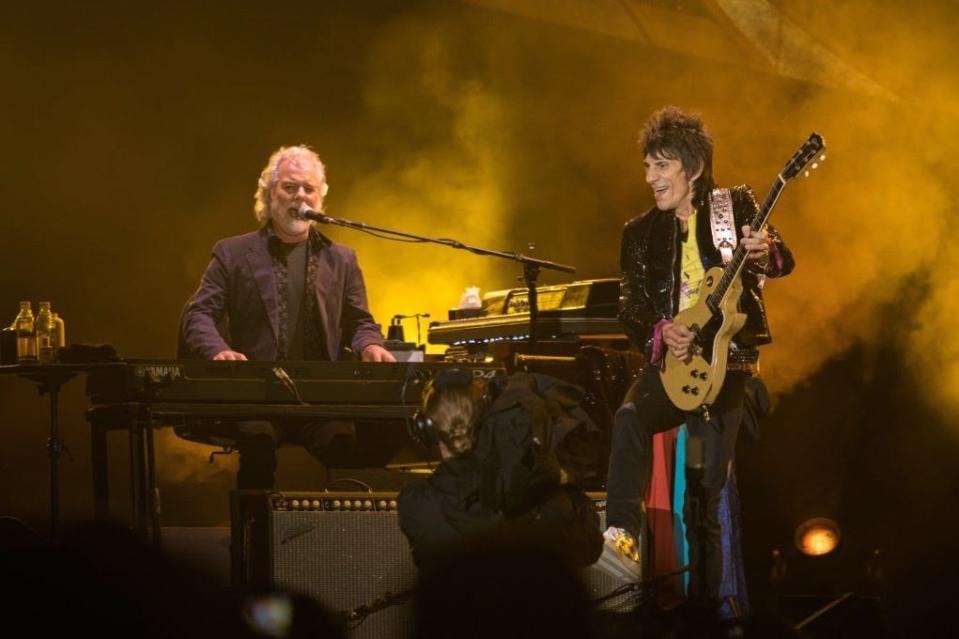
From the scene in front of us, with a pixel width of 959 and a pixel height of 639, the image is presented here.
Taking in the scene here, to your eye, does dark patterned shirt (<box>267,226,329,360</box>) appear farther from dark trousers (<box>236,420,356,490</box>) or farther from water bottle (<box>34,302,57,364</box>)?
water bottle (<box>34,302,57,364</box>)

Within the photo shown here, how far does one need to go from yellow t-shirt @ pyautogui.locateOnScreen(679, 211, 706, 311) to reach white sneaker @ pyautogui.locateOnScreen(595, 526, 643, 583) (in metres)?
0.99

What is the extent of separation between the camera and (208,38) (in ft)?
29.2

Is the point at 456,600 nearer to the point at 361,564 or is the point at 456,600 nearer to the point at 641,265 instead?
the point at 361,564

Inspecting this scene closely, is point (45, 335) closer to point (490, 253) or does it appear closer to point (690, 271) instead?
point (490, 253)

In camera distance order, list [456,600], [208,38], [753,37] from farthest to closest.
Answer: [208,38] < [753,37] < [456,600]

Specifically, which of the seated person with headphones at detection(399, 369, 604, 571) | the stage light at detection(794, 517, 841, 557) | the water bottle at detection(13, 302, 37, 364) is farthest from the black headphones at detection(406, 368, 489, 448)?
the water bottle at detection(13, 302, 37, 364)

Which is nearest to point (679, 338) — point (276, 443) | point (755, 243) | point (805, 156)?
point (755, 243)

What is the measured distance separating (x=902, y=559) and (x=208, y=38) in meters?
5.74

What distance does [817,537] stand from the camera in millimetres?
5750

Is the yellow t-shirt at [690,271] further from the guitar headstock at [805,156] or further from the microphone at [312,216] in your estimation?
the microphone at [312,216]

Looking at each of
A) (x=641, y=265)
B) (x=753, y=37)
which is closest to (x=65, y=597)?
(x=641, y=265)

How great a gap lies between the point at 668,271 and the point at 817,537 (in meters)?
1.46

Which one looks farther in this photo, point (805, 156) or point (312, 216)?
point (312, 216)

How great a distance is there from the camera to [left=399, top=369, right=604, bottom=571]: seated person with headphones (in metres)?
4.00
